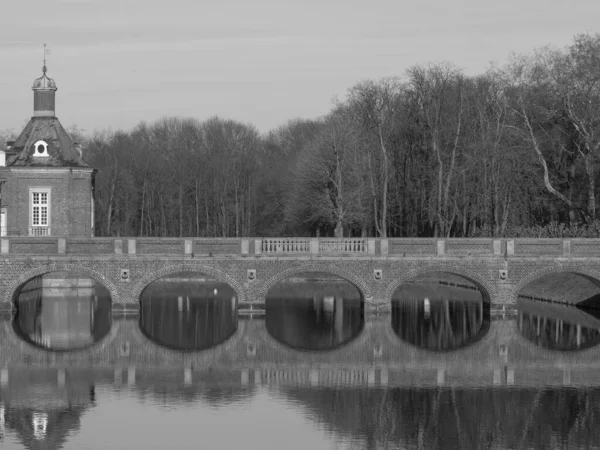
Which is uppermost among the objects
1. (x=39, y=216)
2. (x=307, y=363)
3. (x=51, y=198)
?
(x=51, y=198)

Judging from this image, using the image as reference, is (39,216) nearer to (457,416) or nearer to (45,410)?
(45,410)

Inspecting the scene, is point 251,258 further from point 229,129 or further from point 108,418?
point 229,129

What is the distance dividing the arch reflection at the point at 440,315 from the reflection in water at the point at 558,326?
1.61 m

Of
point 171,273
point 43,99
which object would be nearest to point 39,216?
point 43,99

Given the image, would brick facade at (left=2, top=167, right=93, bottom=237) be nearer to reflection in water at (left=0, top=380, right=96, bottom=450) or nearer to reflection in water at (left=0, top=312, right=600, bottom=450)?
reflection in water at (left=0, top=312, right=600, bottom=450)

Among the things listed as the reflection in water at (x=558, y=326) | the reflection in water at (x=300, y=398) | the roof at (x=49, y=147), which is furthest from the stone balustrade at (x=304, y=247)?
the roof at (x=49, y=147)

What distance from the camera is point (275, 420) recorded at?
25344 mm

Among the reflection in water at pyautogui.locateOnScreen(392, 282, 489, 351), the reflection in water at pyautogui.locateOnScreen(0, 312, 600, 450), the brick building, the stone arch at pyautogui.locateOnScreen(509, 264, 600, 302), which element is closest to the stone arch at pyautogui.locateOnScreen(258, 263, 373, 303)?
the reflection in water at pyautogui.locateOnScreen(392, 282, 489, 351)

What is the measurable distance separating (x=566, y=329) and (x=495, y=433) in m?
17.7

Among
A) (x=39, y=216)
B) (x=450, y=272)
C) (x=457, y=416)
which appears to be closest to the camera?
(x=457, y=416)

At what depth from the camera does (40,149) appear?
174ft

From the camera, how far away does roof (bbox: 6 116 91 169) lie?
52906 millimetres

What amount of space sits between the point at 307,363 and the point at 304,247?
10825mm

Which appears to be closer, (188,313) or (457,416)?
(457,416)
